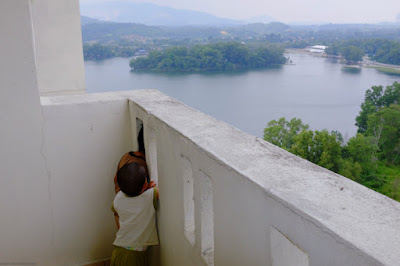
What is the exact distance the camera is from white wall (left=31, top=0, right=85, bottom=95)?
11.8 feet

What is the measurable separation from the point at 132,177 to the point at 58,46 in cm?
238

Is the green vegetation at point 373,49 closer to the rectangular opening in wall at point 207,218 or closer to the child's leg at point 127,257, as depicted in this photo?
the child's leg at point 127,257

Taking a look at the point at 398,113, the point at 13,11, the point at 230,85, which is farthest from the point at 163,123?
the point at 230,85

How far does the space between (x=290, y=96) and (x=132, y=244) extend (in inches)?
1398

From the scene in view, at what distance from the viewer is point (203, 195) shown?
1363mm

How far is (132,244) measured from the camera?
1.91m

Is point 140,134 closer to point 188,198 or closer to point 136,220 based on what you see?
point 136,220

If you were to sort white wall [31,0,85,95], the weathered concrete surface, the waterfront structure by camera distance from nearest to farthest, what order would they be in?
the weathered concrete surface → the waterfront structure → white wall [31,0,85,95]

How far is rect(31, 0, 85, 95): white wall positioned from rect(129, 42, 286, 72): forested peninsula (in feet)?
75.5

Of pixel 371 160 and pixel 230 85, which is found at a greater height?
pixel 230 85

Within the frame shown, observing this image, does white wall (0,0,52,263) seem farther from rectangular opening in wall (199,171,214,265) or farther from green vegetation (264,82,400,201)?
green vegetation (264,82,400,201)

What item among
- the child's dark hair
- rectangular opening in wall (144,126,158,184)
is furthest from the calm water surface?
the child's dark hair

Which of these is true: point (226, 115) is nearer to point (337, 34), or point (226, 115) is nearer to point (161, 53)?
point (161, 53)

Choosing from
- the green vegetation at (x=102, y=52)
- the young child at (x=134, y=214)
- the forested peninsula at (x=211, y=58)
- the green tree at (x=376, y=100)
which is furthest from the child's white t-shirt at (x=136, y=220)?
the green tree at (x=376, y=100)
